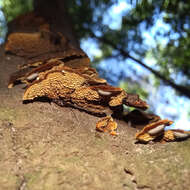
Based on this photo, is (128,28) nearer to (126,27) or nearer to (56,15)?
(126,27)

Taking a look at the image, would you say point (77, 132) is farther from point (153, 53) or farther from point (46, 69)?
point (153, 53)

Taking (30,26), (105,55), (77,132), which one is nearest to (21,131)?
(77,132)

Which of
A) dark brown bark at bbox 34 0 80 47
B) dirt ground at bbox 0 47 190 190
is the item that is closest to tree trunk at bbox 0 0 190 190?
dirt ground at bbox 0 47 190 190

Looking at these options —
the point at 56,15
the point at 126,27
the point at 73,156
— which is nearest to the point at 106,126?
the point at 73,156

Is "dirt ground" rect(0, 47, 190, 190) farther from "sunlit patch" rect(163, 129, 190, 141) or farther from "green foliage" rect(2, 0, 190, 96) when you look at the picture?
"green foliage" rect(2, 0, 190, 96)

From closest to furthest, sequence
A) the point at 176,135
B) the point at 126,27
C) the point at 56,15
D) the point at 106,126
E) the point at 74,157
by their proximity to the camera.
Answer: the point at 74,157 < the point at 176,135 < the point at 106,126 < the point at 56,15 < the point at 126,27

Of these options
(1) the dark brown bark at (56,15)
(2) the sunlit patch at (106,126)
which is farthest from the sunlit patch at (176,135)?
(1) the dark brown bark at (56,15)

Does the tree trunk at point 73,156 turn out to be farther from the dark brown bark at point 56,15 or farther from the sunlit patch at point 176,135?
the dark brown bark at point 56,15

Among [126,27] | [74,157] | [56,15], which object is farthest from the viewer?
[126,27]
